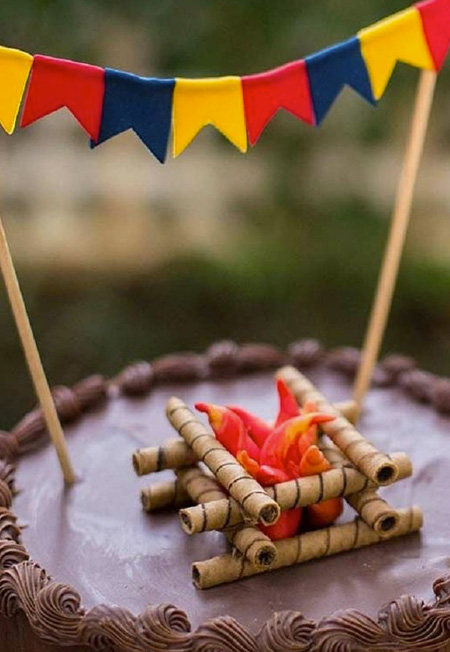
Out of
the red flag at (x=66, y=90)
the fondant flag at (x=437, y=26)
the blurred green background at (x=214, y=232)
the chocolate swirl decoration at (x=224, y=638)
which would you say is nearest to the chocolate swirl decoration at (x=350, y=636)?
the chocolate swirl decoration at (x=224, y=638)

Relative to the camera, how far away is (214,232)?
15.5 feet

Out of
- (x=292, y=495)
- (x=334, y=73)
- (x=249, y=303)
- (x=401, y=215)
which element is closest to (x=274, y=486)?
(x=292, y=495)

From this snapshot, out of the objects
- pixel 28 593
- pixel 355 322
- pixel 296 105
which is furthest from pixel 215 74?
pixel 28 593

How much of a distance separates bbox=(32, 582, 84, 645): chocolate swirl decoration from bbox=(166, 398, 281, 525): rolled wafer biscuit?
0.35 m

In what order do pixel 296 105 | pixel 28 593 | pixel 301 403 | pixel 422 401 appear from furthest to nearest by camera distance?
1. pixel 422 401
2. pixel 301 403
3. pixel 296 105
4. pixel 28 593

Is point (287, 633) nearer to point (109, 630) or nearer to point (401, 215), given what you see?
point (109, 630)

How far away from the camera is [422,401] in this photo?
2889 millimetres

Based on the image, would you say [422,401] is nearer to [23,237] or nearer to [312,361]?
[312,361]

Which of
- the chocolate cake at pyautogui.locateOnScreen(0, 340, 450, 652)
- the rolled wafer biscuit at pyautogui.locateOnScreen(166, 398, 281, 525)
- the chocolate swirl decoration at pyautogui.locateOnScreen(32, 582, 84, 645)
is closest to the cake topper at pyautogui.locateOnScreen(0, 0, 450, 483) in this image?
the chocolate cake at pyautogui.locateOnScreen(0, 340, 450, 652)

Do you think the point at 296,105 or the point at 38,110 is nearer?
the point at 38,110

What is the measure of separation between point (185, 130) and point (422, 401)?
1.03m

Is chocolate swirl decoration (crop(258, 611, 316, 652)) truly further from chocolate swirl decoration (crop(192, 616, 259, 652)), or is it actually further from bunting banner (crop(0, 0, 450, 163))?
bunting banner (crop(0, 0, 450, 163))

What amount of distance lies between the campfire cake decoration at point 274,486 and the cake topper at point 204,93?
0.30 metres

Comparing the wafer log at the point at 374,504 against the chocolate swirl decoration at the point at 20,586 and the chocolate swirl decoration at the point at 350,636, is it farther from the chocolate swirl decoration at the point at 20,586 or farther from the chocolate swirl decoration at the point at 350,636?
the chocolate swirl decoration at the point at 20,586
